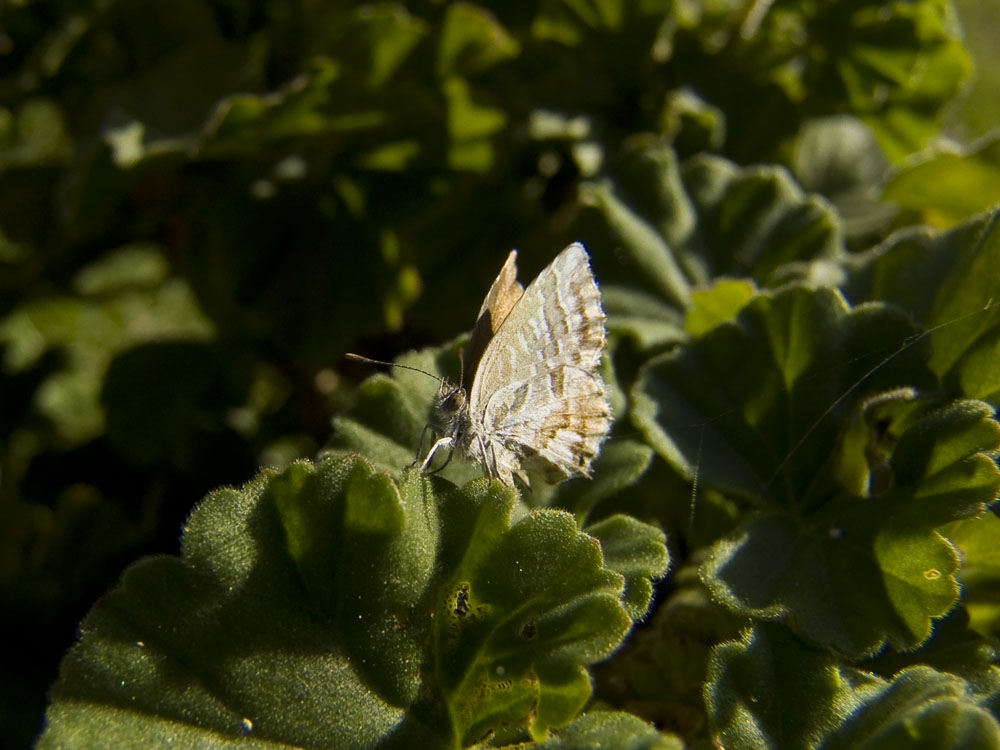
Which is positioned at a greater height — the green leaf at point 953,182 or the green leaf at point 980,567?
the green leaf at point 953,182

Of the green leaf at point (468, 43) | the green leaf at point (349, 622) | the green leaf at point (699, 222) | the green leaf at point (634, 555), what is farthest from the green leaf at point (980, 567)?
the green leaf at point (468, 43)

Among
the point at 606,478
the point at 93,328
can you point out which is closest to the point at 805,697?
the point at 606,478

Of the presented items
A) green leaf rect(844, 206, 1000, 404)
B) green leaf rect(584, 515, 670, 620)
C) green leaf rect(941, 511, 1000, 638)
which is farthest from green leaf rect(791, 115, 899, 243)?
green leaf rect(584, 515, 670, 620)

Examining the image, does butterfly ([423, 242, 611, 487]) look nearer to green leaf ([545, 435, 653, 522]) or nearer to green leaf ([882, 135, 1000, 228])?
green leaf ([545, 435, 653, 522])

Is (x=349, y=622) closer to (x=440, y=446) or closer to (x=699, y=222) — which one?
(x=440, y=446)

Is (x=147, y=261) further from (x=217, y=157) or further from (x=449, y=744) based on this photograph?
(x=449, y=744)

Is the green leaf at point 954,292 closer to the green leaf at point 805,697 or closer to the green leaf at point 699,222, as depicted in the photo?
the green leaf at point 699,222
